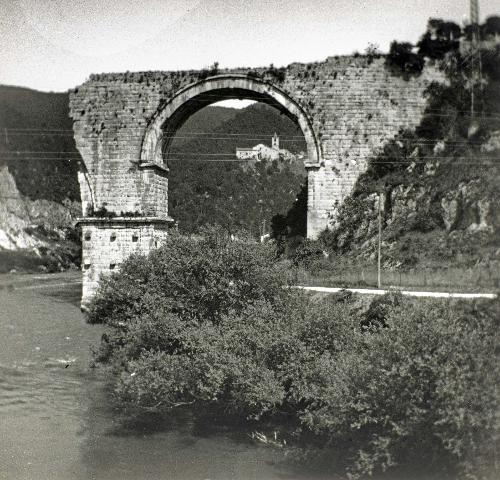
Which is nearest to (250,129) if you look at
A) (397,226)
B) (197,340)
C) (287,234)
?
(287,234)

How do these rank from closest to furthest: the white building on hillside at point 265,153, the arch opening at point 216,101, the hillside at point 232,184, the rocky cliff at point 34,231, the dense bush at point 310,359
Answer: the dense bush at point 310,359 → the arch opening at point 216,101 → the rocky cliff at point 34,231 → the hillside at point 232,184 → the white building on hillside at point 265,153

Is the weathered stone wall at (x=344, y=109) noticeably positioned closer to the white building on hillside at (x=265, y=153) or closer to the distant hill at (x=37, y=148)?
the distant hill at (x=37, y=148)

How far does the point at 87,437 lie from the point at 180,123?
15.1 m

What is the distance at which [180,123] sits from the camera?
85.1 ft

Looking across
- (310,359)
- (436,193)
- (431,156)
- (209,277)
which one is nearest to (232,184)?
(431,156)

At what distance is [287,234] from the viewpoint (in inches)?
1117

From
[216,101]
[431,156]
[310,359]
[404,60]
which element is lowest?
[310,359]

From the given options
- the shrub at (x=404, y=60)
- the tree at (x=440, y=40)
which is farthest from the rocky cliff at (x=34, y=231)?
the tree at (x=440, y=40)

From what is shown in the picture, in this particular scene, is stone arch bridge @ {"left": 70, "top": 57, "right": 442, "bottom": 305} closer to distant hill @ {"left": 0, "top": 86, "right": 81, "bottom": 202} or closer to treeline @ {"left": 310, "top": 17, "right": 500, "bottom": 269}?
treeline @ {"left": 310, "top": 17, "right": 500, "bottom": 269}

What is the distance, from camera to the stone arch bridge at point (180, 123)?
23.2 meters

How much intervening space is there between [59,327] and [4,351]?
140 inches

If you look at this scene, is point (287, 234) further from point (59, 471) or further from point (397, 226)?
point (59, 471)

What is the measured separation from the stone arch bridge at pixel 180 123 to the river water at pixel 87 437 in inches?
223

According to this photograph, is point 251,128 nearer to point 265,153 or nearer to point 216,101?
point 265,153
